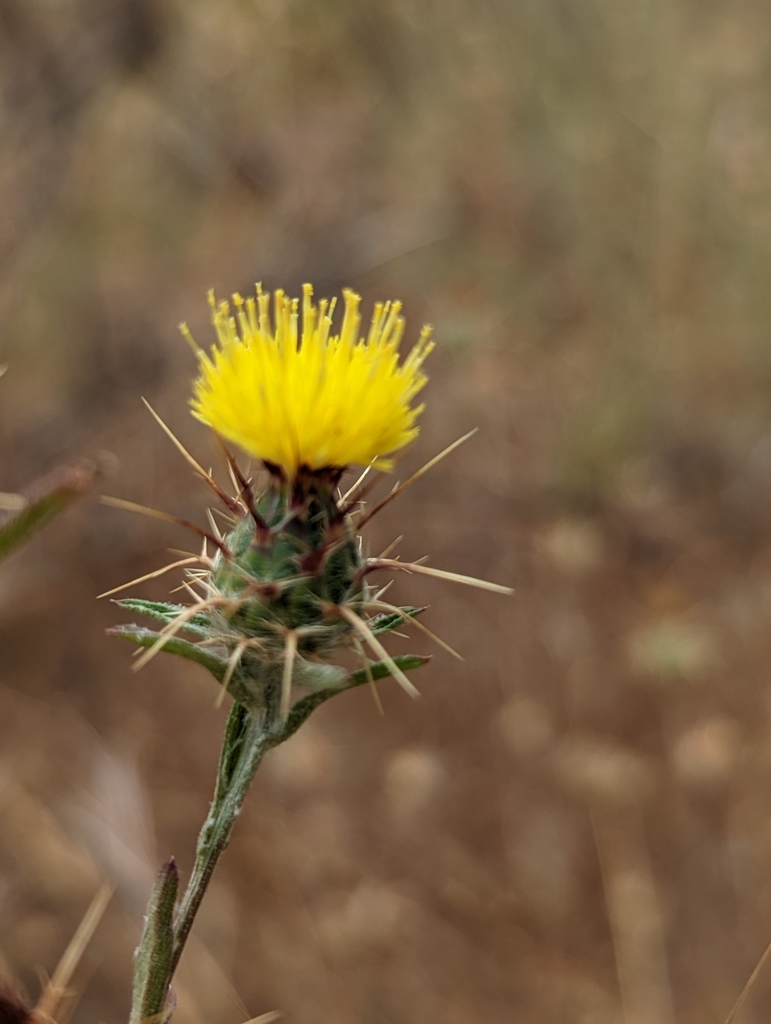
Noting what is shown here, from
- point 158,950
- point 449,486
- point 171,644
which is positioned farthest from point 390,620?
point 449,486

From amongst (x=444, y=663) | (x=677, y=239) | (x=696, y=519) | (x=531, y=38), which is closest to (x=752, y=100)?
(x=677, y=239)

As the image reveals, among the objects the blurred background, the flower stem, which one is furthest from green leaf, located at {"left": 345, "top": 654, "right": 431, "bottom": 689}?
the blurred background

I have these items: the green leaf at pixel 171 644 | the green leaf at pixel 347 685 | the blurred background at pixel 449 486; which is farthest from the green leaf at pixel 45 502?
the blurred background at pixel 449 486

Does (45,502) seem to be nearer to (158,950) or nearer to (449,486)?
(158,950)

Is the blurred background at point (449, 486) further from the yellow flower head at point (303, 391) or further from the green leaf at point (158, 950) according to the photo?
the yellow flower head at point (303, 391)

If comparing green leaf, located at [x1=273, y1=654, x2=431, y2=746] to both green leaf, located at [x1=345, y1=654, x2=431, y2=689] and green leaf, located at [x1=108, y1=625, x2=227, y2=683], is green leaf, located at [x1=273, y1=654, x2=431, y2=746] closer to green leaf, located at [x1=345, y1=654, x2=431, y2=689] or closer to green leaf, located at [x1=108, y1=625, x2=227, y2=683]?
green leaf, located at [x1=345, y1=654, x2=431, y2=689]
